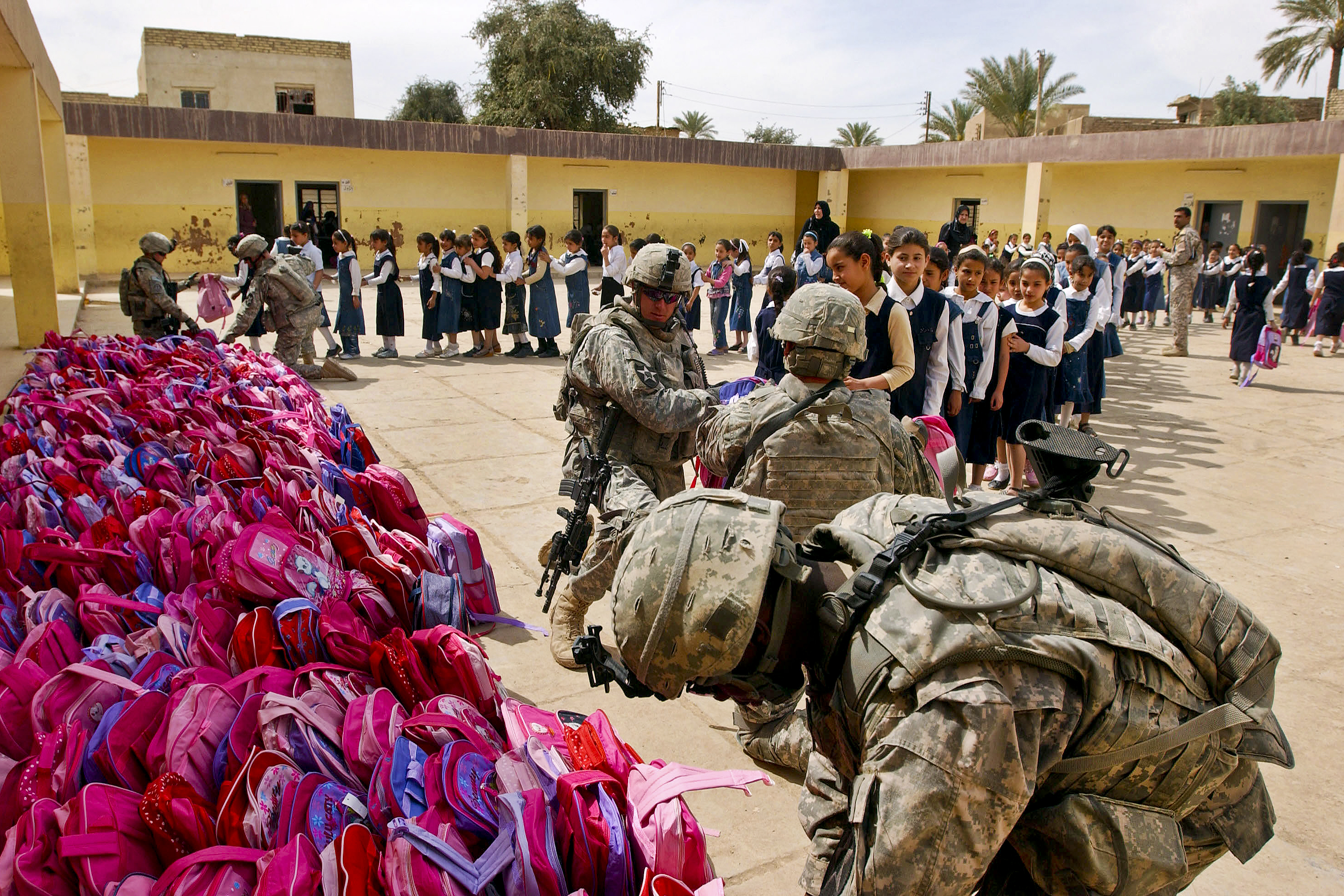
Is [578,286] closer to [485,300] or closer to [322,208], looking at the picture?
[485,300]

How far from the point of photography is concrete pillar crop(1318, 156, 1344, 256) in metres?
16.1

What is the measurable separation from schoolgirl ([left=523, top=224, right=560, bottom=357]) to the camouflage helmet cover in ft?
28.8

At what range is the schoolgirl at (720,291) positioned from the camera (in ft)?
39.2

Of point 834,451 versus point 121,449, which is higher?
point 834,451

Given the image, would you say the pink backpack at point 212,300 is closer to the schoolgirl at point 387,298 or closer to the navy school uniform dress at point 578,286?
the schoolgirl at point 387,298

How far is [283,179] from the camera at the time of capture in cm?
2103

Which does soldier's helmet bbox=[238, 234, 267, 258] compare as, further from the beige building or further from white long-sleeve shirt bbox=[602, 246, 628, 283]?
the beige building

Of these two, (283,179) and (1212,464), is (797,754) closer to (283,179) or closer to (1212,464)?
(1212,464)

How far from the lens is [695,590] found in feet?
5.30

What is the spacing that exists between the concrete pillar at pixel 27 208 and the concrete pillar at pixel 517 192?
13133 millimetres

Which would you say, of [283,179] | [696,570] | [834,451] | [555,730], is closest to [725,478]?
[834,451]

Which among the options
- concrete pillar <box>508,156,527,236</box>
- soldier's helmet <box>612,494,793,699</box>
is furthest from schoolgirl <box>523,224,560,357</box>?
concrete pillar <box>508,156,527,236</box>

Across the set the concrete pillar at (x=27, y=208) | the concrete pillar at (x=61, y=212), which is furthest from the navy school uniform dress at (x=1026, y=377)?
the concrete pillar at (x=61, y=212)

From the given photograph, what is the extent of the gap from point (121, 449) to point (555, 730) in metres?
2.49
